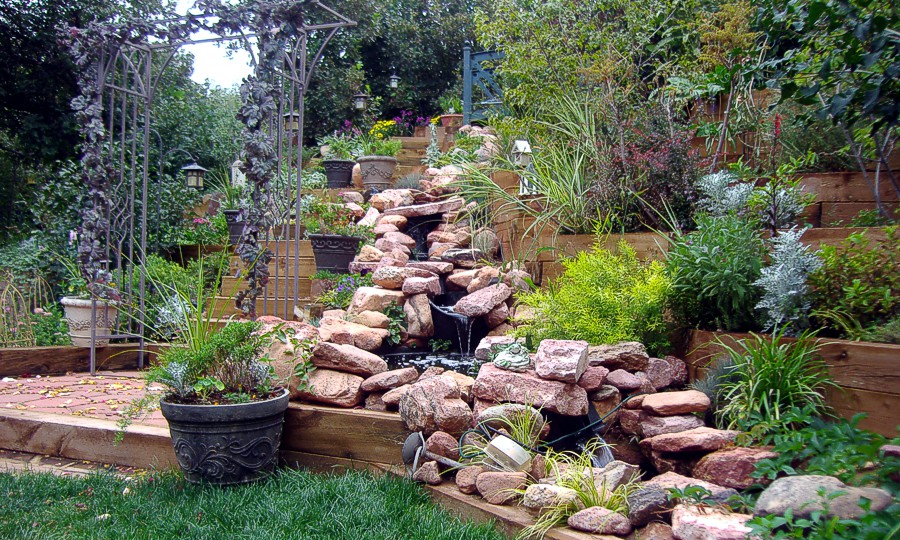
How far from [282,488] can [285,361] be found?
0.75 m

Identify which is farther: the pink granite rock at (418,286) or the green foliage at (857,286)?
the pink granite rock at (418,286)

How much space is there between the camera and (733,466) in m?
2.56

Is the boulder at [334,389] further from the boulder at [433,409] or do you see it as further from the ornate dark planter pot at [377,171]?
the ornate dark planter pot at [377,171]

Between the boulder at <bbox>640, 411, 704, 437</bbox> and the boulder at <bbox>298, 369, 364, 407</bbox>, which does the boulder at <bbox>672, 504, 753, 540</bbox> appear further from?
the boulder at <bbox>298, 369, 364, 407</bbox>

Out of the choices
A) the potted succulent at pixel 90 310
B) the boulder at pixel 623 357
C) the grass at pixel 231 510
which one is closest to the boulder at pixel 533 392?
the boulder at pixel 623 357

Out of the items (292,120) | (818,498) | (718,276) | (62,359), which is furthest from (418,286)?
(818,498)

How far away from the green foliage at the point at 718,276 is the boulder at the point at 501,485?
1.37m

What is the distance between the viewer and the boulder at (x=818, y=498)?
1995 millimetres

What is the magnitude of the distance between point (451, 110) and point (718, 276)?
421 inches

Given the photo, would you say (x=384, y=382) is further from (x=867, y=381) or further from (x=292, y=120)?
(x=292, y=120)

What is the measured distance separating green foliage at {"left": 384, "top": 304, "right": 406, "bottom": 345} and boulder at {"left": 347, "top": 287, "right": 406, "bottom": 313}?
4cm

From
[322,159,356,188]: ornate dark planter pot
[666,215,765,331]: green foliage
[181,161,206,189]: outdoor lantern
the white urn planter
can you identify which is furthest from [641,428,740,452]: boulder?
[322,159,356,188]: ornate dark planter pot

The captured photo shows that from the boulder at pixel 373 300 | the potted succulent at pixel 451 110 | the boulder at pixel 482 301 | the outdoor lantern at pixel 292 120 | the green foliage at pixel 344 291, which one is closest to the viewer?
the outdoor lantern at pixel 292 120

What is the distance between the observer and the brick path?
409 centimetres
